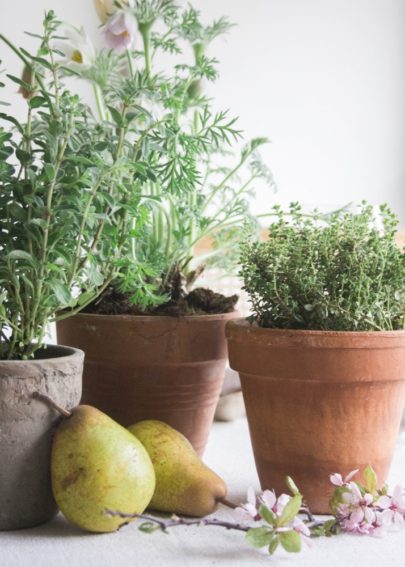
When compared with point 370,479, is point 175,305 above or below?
above

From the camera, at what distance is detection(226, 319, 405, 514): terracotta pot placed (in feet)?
2.75

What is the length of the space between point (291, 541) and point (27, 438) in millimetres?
268

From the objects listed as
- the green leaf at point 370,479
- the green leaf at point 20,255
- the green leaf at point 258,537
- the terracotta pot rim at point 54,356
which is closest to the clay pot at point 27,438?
the terracotta pot rim at point 54,356

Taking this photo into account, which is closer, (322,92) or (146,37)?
(146,37)

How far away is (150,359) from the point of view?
1.00 m

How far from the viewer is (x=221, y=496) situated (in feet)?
2.74

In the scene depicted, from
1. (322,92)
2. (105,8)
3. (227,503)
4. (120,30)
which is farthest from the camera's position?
(322,92)

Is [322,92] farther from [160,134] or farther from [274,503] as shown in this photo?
[274,503]

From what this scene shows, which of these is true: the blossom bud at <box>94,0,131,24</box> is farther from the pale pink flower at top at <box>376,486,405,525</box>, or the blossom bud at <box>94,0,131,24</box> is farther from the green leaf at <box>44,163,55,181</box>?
the pale pink flower at top at <box>376,486,405,525</box>

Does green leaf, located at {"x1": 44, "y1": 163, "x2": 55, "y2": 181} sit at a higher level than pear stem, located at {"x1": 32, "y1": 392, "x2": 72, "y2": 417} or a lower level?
higher

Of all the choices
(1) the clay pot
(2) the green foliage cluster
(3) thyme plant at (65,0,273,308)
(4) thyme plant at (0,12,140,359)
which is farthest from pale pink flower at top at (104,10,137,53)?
(1) the clay pot

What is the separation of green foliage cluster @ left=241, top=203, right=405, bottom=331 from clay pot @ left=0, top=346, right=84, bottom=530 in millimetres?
243

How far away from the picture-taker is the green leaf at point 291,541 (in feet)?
2.34

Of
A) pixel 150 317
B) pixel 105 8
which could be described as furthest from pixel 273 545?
pixel 105 8
